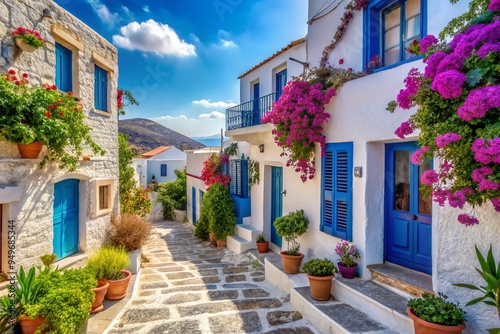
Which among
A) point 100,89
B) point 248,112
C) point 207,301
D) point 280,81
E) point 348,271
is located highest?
point 280,81

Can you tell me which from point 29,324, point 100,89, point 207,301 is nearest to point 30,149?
point 29,324

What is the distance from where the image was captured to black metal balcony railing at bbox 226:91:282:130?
33.9 ft

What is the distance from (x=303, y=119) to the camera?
22.4 ft

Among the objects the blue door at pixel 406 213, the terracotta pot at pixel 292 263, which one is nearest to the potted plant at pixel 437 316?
the blue door at pixel 406 213

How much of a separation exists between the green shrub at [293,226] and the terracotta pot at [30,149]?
5493mm

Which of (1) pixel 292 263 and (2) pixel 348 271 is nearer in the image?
(2) pixel 348 271

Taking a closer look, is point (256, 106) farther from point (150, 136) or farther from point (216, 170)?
point (150, 136)

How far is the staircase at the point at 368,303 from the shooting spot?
15.1 feet

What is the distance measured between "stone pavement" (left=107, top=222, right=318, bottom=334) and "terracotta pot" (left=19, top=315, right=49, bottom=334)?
1.43 m

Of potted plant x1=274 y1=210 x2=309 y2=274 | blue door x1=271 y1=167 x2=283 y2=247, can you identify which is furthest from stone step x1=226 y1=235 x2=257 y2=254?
potted plant x1=274 y1=210 x2=309 y2=274

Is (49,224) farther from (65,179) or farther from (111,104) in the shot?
(111,104)

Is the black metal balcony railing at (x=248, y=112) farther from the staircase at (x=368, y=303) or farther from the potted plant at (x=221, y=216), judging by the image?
the staircase at (x=368, y=303)

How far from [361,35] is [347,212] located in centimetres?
398

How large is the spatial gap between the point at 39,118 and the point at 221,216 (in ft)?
25.0
